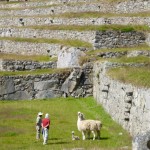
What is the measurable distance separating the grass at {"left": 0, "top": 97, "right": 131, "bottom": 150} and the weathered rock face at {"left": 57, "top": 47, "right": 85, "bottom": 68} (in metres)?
4.05

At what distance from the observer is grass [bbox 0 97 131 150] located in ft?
63.5

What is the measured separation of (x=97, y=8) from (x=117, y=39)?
10.8 metres

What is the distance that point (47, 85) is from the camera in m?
34.0

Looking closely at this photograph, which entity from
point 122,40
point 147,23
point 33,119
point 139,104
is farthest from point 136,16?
point 139,104

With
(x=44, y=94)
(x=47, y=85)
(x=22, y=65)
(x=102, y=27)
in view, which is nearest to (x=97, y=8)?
(x=102, y=27)

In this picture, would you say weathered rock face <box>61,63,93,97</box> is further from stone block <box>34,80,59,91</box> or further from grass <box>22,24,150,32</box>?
grass <box>22,24,150,32</box>

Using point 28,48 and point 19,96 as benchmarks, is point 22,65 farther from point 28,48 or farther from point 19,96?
point 28,48

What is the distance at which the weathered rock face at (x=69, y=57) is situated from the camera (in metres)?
36.8

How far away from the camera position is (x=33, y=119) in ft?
85.3

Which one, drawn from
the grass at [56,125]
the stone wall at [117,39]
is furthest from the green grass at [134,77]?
the stone wall at [117,39]

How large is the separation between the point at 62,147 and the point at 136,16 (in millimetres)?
28429

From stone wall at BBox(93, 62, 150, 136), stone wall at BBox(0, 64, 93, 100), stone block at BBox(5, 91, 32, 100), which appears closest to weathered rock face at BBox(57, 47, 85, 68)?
stone wall at BBox(0, 64, 93, 100)

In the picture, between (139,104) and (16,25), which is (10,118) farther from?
(16,25)

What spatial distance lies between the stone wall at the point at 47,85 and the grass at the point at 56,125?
899 mm
